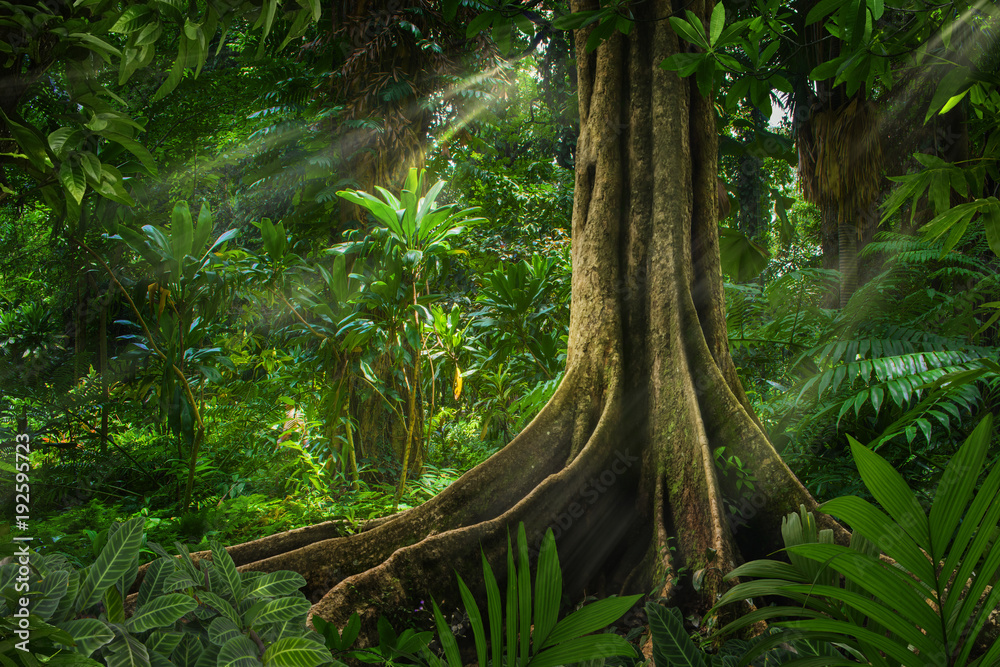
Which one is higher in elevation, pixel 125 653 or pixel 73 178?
pixel 73 178

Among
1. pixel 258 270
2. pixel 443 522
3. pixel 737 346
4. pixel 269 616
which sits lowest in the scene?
pixel 443 522

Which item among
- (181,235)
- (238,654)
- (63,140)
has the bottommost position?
(238,654)

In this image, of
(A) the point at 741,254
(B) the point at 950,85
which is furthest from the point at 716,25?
(A) the point at 741,254

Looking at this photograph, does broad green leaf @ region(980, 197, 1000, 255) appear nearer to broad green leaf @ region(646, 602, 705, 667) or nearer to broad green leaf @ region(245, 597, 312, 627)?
broad green leaf @ region(646, 602, 705, 667)

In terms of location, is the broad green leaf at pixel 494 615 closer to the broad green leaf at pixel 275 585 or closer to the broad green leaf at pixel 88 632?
the broad green leaf at pixel 275 585

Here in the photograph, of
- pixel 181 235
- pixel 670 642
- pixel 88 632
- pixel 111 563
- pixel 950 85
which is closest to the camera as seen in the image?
pixel 88 632

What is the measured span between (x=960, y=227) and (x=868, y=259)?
12.4ft

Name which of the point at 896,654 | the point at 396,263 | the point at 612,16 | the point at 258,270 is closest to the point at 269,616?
the point at 896,654

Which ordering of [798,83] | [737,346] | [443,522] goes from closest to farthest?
1. [443,522]
2. [737,346]
3. [798,83]

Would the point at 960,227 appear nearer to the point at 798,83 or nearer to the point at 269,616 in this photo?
the point at 269,616

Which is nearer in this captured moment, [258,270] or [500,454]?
[500,454]

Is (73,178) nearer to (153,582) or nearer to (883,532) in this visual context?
(153,582)

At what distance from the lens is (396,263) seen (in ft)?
9.32

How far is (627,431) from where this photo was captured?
7.53 feet
